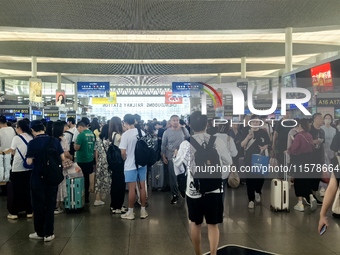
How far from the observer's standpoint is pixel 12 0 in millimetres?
10359

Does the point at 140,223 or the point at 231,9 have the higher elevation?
the point at 231,9

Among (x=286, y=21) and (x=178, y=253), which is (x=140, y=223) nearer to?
(x=178, y=253)

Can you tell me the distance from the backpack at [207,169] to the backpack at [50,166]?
2.16 m

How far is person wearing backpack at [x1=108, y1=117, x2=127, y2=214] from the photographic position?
6941 millimetres

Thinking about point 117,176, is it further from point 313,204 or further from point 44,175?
point 313,204

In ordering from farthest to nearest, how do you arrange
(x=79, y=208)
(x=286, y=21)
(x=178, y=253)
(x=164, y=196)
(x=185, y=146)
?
(x=286, y=21) → (x=164, y=196) → (x=79, y=208) → (x=178, y=253) → (x=185, y=146)

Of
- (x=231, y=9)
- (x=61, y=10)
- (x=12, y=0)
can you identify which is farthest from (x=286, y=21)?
(x=12, y=0)

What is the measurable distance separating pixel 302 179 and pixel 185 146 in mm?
3664

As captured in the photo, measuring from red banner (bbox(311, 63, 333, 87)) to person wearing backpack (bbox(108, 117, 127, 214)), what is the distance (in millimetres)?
4205

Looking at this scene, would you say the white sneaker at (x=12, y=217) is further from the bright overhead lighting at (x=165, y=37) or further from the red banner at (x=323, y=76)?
the bright overhead lighting at (x=165, y=37)

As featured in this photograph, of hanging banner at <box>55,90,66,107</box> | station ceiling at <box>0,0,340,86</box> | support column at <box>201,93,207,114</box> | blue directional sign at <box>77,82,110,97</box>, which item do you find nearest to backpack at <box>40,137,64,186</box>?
support column at <box>201,93,207,114</box>

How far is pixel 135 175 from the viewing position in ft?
21.2

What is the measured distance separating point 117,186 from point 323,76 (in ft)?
15.5

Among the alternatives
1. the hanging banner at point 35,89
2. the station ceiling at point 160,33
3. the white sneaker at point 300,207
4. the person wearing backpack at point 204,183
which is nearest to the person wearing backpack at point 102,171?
the person wearing backpack at point 204,183
